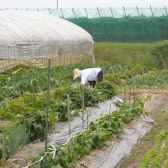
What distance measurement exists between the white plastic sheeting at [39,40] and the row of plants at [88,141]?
8228mm

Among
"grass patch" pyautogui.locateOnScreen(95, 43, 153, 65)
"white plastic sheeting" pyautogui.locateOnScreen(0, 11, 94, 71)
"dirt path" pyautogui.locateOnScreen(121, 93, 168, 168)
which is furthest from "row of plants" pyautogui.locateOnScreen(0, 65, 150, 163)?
"grass patch" pyautogui.locateOnScreen(95, 43, 153, 65)

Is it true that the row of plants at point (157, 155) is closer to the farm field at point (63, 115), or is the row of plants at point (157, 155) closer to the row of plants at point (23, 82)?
the farm field at point (63, 115)

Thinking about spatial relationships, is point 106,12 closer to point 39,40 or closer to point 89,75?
point 39,40

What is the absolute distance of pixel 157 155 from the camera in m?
8.52

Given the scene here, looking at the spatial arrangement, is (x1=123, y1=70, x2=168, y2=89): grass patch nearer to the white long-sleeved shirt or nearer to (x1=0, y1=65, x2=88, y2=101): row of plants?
(x1=0, y1=65, x2=88, y2=101): row of plants

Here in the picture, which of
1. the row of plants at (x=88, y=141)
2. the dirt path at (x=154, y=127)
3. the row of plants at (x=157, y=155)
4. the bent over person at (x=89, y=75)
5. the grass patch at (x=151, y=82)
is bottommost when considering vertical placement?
the grass patch at (x=151, y=82)

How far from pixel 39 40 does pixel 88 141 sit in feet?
44.0

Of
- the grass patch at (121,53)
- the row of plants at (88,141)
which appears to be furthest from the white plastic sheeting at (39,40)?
the row of plants at (88,141)

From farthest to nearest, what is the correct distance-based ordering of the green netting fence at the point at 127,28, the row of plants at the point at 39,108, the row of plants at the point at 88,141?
the green netting fence at the point at 127,28, the row of plants at the point at 39,108, the row of plants at the point at 88,141

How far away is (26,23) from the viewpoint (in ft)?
72.9

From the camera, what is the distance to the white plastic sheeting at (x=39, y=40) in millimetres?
19203

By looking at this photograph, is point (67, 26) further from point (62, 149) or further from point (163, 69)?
point (62, 149)

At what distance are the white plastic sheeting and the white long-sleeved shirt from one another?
199 inches

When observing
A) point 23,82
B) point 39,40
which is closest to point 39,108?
point 23,82
